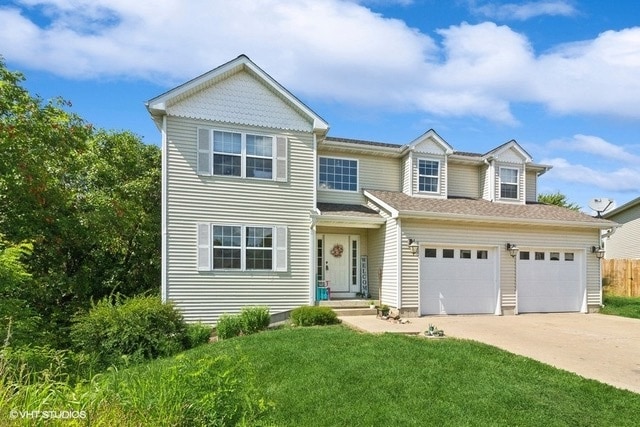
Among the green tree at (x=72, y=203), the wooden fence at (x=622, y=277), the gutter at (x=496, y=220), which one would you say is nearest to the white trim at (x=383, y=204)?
the gutter at (x=496, y=220)

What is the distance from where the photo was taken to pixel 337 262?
1418cm

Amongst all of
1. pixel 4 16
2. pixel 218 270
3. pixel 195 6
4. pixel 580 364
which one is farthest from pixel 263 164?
pixel 580 364

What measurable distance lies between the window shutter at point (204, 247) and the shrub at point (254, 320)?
6.25ft

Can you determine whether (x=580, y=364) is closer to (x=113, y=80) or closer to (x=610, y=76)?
(x=610, y=76)

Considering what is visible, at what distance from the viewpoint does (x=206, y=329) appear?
10.8 meters

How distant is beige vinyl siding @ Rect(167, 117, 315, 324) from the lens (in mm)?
11883

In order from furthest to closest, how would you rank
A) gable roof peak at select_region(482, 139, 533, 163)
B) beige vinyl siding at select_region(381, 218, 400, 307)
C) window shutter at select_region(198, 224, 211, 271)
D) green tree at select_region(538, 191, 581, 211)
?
green tree at select_region(538, 191, 581, 211) < gable roof peak at select_region(482, 139, 533, 163) < beige vinyl siding at select_region(381, 218, 400, 307) < window shutter at select_region(198, 224, 211, 271)

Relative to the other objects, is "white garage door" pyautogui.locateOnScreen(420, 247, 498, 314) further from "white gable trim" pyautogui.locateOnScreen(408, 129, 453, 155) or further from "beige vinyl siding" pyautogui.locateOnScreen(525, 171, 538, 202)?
"beige vinyl siding" pyautogui.locateOnScreen(525, 171, 538, 202)

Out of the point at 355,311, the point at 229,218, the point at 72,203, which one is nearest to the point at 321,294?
the point at 355,311

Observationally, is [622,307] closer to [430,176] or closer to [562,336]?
[562,336]

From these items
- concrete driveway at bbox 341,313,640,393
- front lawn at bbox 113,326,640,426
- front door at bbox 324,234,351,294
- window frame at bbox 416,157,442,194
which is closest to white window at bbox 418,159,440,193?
window frame at bbox 416,157,442,194

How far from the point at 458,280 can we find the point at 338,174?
5.45 metres

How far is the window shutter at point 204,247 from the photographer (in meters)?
12.0

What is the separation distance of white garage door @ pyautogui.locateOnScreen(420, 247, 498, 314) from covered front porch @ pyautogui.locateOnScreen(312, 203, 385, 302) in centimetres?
182
